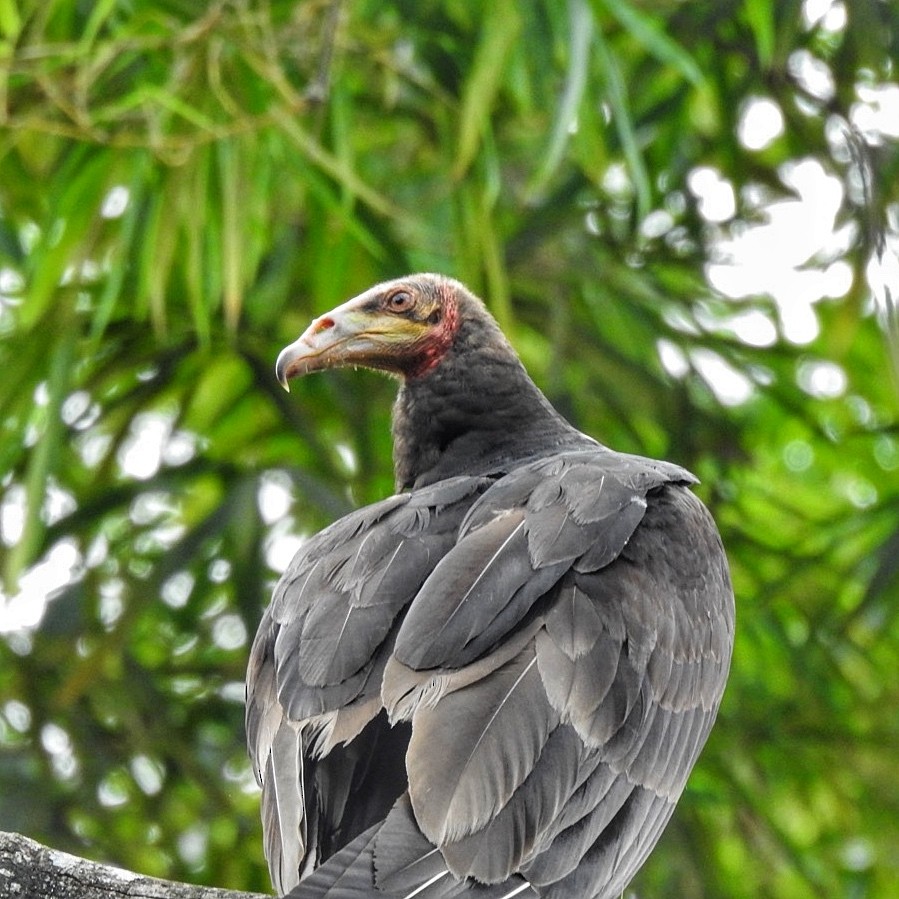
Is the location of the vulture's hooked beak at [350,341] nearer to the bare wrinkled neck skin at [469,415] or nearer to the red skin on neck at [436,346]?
the red skin on neck at [436,346]

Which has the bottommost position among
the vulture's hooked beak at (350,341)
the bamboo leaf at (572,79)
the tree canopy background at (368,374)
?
the tree canopy background at (368,374)

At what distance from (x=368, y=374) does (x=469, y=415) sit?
2926 mm

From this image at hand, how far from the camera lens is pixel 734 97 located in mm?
8633

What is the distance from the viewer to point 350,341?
17.2 ft

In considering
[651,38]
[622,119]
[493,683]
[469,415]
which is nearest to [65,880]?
[493,683]

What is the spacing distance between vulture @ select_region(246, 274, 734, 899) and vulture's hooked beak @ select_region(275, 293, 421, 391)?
61cm

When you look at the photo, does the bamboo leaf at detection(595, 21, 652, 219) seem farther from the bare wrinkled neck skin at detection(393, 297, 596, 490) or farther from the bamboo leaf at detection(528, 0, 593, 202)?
the bare wrinkled neck skin at detection(393, 297, 596, 490)

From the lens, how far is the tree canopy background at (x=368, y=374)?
6.82 meters

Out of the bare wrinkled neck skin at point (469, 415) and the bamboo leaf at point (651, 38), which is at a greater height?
the bamboo leaf at point (651, 38)

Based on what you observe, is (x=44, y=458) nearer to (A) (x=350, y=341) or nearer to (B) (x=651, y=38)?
(A) (x=350, y=341)

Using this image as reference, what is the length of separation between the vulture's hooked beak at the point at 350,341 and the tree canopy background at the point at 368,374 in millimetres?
1096

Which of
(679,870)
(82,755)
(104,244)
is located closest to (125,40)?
(104,244)

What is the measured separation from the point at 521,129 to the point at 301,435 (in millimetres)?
2195

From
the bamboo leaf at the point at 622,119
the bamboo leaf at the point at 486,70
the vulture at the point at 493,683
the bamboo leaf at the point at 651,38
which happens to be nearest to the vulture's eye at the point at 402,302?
the vulture at the point at 493,683
